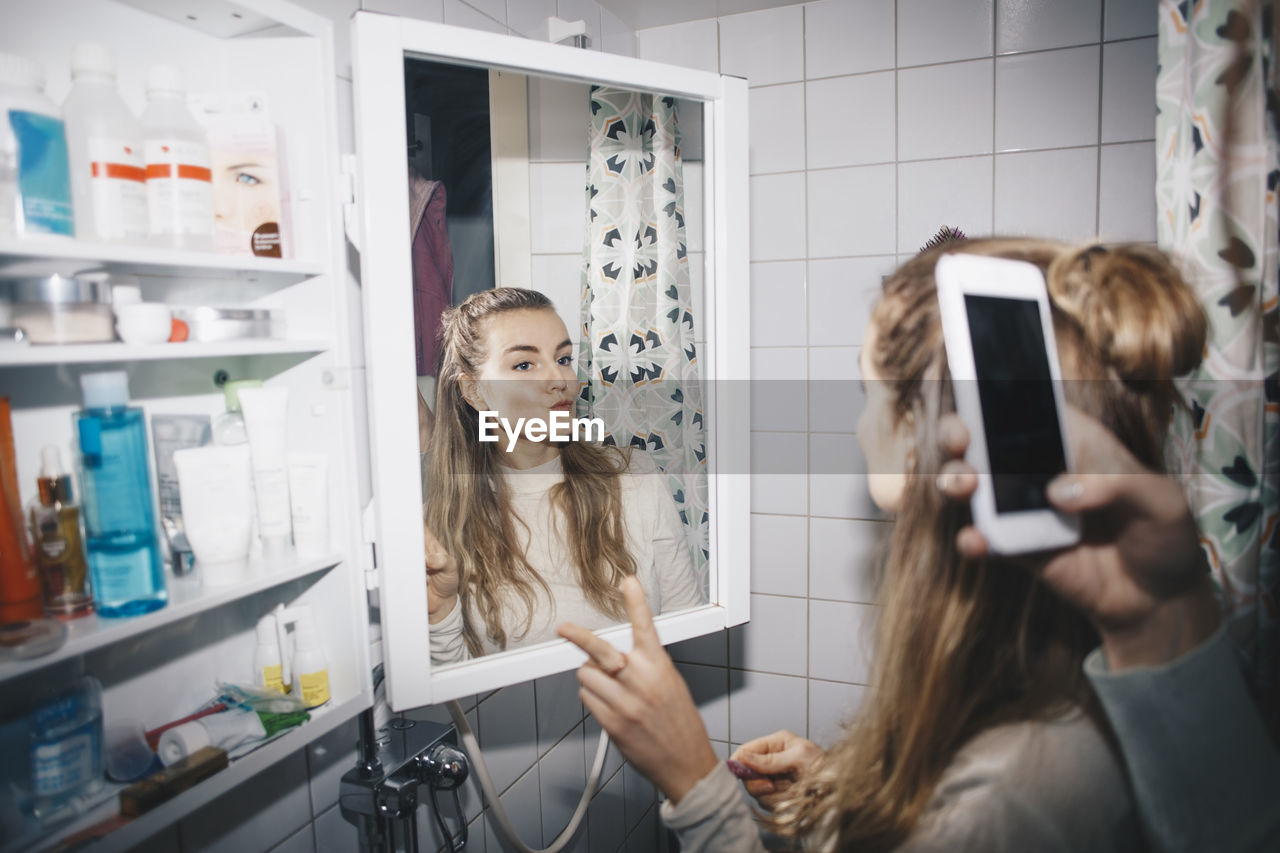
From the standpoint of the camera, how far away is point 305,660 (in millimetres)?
755

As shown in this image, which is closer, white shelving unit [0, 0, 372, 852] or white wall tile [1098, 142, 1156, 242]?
white shelving unit [0, 0, 372, 852]

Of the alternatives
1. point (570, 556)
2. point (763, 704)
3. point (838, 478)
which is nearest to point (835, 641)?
point (763, 704)

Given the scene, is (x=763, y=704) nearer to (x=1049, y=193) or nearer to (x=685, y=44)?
(x=1049, y=193)

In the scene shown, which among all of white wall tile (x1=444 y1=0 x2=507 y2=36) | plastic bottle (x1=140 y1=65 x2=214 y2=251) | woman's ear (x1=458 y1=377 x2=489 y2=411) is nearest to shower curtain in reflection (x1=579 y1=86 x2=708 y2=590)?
Result: woman's ear (x1=458 y1=377 x2=489 y2=411)

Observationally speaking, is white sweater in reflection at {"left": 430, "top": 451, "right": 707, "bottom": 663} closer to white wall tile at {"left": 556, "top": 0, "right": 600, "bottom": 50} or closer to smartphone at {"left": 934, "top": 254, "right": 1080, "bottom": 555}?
smartphone at {"left": 934, "top": 254, "right": 1080, "bottom": 555}

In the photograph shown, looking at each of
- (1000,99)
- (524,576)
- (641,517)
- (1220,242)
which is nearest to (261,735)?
(524,576)

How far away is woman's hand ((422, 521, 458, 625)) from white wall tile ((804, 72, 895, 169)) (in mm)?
1099

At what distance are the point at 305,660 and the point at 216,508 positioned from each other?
20cm

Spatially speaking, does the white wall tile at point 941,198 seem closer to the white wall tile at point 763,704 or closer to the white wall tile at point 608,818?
the white wall tile at point 763,704

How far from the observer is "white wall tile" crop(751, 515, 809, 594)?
1.57 meters

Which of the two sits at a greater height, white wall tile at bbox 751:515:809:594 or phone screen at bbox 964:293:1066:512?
phone screen at bbox 964:293:1066:512

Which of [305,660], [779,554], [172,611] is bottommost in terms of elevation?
[779,554]

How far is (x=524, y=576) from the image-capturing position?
101 centimetres

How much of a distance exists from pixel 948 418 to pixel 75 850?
0.78m
